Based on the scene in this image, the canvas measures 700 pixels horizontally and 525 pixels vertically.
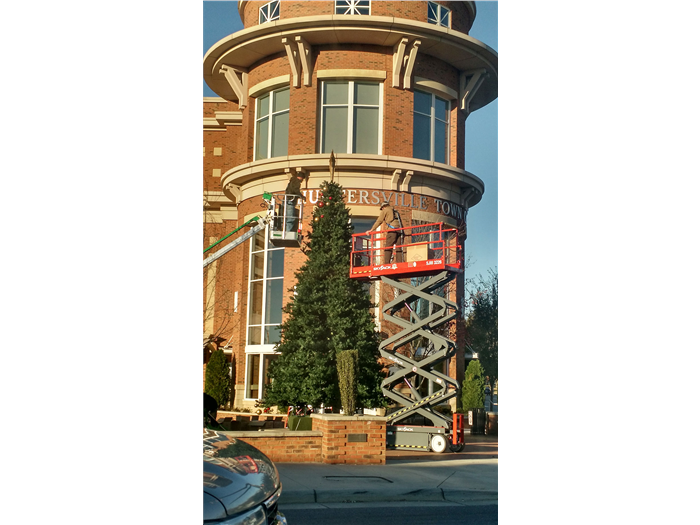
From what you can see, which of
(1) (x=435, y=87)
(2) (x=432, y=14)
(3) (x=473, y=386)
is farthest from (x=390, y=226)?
(2) (x=432, y=14)

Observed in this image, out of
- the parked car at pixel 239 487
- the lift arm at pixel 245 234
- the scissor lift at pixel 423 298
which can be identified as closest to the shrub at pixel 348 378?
the scissor lift at pixel 423 298

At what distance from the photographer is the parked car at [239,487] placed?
10.7 ft

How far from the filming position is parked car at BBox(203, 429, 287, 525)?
3256 mm

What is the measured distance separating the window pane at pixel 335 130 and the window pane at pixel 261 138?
0.43m

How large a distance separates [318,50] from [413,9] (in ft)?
2.45

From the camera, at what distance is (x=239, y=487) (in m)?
3.32

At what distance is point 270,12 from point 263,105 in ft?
2.19

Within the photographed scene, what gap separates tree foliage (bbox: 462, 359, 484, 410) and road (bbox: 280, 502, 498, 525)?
738 millimetres

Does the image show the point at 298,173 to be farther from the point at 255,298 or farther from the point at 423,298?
the point at 423,298

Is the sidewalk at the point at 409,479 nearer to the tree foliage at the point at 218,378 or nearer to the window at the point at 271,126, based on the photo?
the tree foliage at the point at 218,378

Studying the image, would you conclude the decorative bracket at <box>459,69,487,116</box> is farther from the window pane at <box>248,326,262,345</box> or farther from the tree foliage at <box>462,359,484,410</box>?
the window pane at <box>248,326,262,345</box>

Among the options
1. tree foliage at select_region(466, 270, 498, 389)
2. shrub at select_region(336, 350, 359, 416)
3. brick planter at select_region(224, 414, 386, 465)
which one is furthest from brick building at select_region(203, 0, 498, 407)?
brick planter at select_region(224, 414, 386, 465)

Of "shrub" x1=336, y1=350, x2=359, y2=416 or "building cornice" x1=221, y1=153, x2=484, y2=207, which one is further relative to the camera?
"shrub" x1=336, y1=350, x2=359, y2=416
